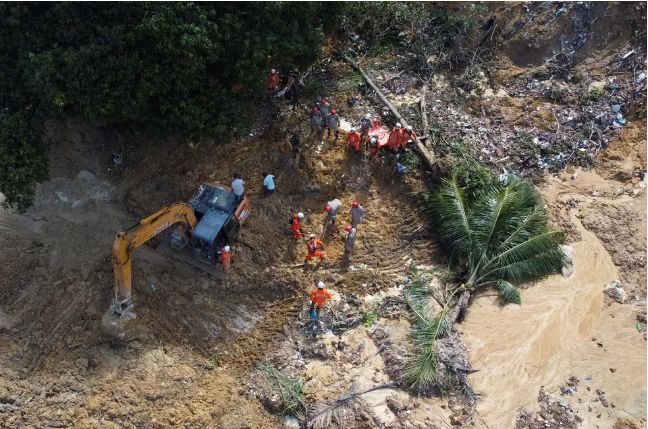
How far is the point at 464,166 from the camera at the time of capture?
15180 millimetres

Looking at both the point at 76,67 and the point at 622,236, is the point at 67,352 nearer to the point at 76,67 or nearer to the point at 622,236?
the point at 76,67

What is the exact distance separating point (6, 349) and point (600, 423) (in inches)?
552

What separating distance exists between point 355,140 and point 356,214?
2.58 metres

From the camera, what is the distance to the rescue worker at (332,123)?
51.8 ft

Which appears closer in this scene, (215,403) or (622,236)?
(215,403)

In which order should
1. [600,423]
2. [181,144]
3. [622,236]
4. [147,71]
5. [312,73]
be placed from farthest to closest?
[312,73], [181,144], [622,236], [147,71], [600,423]

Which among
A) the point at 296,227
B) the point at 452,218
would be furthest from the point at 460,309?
the point at 296,227

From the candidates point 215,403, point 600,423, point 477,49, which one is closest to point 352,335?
point 215,403

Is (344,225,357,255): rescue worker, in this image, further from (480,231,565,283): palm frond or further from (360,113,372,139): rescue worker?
(480,231,565,283): palm frond

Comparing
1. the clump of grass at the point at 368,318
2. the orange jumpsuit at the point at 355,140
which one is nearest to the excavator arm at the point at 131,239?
the clump of grass at the point at 368,318

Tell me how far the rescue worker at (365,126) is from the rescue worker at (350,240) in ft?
11.0

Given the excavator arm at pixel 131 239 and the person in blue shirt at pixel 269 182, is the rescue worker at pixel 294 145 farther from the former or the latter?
the excavator arm at pixel 131 239

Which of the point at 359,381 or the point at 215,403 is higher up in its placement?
the point at 359,381

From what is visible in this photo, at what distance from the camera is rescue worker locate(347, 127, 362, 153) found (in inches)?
618
